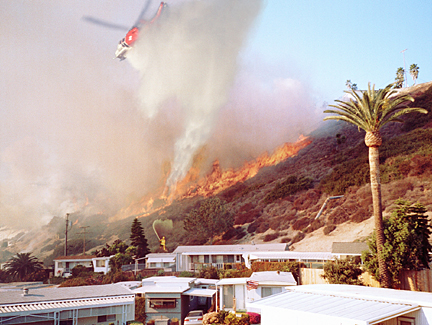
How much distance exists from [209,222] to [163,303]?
64268 mm

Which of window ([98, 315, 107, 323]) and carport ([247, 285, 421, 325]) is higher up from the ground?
carport ([247, 285, 421, 325])

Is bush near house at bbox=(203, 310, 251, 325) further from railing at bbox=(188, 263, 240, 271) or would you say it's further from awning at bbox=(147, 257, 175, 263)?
awning at bbox=(147, 257, 175, 263)

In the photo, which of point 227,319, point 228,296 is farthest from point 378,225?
point 228,296

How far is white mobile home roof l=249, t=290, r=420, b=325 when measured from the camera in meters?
17.6

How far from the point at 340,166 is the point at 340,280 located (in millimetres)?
81368

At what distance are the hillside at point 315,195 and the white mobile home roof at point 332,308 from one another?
1664 inches

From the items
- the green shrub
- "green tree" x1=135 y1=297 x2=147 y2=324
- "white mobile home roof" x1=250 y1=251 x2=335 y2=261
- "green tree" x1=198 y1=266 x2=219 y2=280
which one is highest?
the green shrub

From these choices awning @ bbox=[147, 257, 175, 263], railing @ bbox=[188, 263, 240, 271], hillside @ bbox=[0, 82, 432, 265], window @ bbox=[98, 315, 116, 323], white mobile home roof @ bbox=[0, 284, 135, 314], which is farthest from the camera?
hillside @ bbox=[0, 82, 432, 265]

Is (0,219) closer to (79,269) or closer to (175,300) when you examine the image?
(79,269)

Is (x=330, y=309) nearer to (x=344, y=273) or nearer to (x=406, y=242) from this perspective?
(x=406, y=242)

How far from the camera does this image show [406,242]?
28609 millimetres

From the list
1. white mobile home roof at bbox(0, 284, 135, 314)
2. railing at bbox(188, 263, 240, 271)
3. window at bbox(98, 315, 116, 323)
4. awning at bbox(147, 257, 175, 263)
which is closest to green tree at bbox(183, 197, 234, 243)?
awning at bbox(147, 257, 175, 263)

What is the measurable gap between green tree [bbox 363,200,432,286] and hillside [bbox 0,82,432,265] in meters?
33.1

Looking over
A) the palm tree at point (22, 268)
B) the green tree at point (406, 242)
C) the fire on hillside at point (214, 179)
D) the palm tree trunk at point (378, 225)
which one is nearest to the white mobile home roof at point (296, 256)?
the green tree at point (406, 242)
